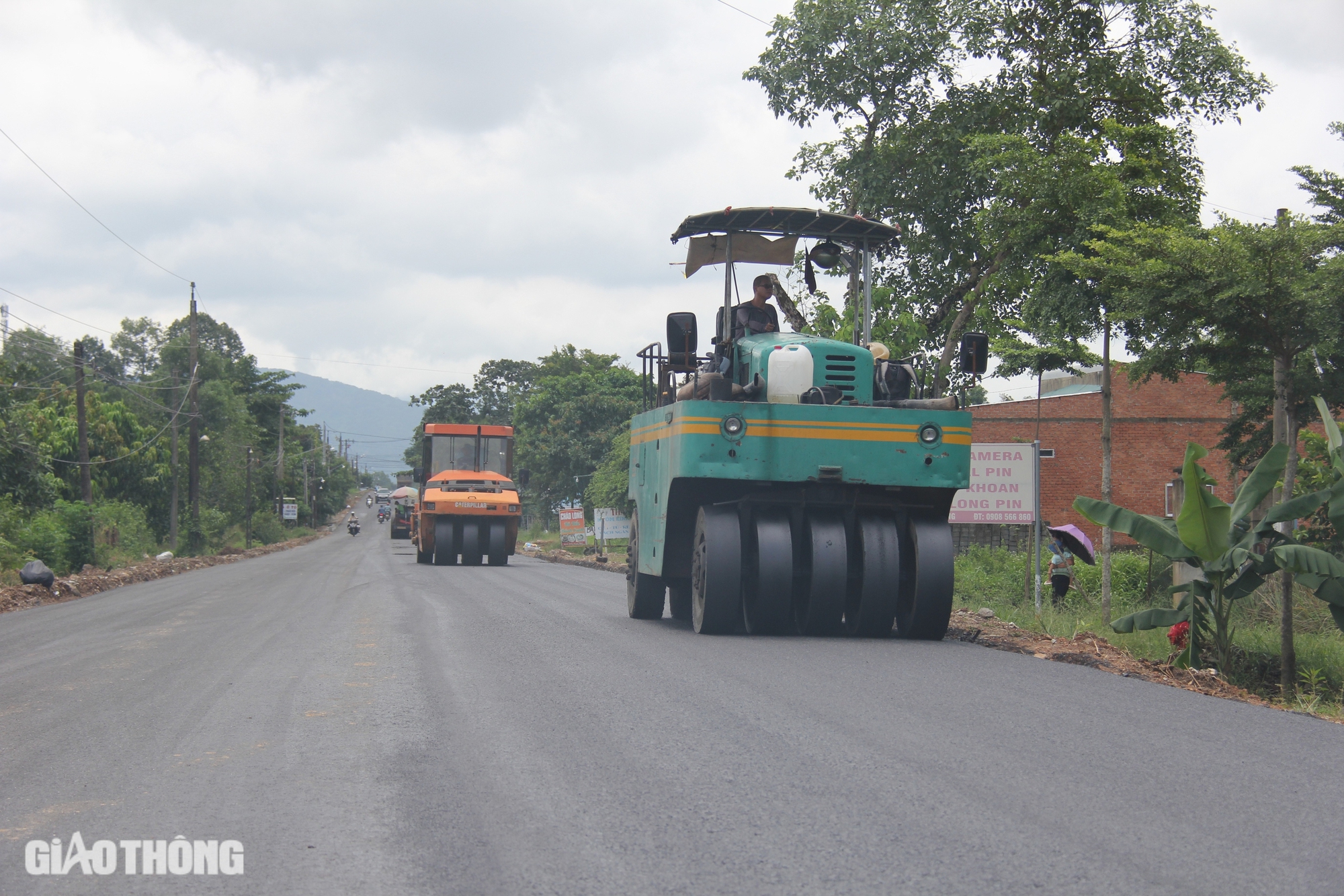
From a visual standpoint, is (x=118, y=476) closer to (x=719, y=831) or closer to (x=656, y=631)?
(x=656, y=631)

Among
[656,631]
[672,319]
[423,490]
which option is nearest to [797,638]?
[656,631]

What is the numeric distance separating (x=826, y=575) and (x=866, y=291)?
10.5 feet

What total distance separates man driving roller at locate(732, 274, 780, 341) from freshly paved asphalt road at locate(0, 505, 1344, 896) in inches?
132

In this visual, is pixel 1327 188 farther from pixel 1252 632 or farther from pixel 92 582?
pixel 92 582

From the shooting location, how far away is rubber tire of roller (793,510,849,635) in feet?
34.6

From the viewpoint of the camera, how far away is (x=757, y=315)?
38.9 ft

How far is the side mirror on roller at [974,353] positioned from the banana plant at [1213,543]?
1482 mm

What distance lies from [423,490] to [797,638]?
22663mm

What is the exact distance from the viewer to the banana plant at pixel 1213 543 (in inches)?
358

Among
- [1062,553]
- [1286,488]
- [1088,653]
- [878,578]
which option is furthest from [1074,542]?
[1088,653]

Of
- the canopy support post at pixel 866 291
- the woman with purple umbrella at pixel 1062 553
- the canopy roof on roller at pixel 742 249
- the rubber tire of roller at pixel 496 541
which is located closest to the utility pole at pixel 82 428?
the rubber tire of roller at pixel 496 541

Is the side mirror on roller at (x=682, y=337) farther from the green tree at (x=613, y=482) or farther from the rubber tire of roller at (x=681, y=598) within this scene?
the green tree at (x=613, y=482)

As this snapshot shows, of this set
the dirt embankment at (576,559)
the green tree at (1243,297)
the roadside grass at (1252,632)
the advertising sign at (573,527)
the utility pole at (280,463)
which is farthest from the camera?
the utility pole at (280,463)

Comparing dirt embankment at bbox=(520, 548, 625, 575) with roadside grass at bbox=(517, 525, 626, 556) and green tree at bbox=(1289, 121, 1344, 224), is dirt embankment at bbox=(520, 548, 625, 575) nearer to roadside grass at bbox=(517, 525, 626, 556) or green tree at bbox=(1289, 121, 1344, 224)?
roadside grass at bbox=(517, 525, 626, 556)
